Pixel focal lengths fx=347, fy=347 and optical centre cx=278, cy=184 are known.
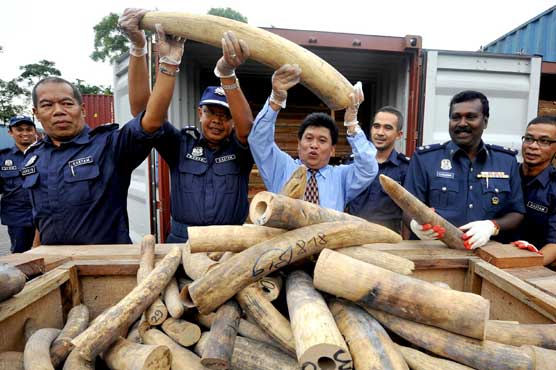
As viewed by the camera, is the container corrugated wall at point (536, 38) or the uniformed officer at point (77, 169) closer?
the uniformed officer at point (77, 169)

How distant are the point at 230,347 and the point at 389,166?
2358 millimetres

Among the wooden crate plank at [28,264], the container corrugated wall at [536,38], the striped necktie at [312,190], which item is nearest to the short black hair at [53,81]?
the wooden crate plank at [28,264]

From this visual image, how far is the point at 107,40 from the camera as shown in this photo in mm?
29500

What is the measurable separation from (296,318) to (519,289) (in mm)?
1064

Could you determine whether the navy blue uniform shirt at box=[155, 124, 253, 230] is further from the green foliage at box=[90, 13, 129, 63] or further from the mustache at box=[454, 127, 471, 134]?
the green foliage at box=[90, 13, 129, 63]

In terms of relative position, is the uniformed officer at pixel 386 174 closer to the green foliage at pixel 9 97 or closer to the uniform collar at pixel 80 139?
the uniform collar at pixel 80 139

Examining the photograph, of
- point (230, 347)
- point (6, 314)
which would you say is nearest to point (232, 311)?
point (230, 347)

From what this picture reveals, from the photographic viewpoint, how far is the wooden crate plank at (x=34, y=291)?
1.31 meters

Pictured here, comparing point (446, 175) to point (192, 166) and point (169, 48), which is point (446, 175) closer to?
point (192, 166)

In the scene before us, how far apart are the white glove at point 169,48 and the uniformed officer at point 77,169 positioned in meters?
0.16

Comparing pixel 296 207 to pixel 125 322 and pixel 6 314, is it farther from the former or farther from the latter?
pixel 6 314

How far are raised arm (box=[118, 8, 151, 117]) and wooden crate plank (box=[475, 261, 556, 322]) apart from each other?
7.54ft

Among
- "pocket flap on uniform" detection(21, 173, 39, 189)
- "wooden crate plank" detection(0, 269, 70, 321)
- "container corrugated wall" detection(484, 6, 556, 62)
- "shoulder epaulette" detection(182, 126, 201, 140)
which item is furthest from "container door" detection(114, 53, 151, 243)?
"container corrugated wall" detection(484, 6, 556, 62)

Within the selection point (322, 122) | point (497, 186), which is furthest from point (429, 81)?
point (322, 122)
